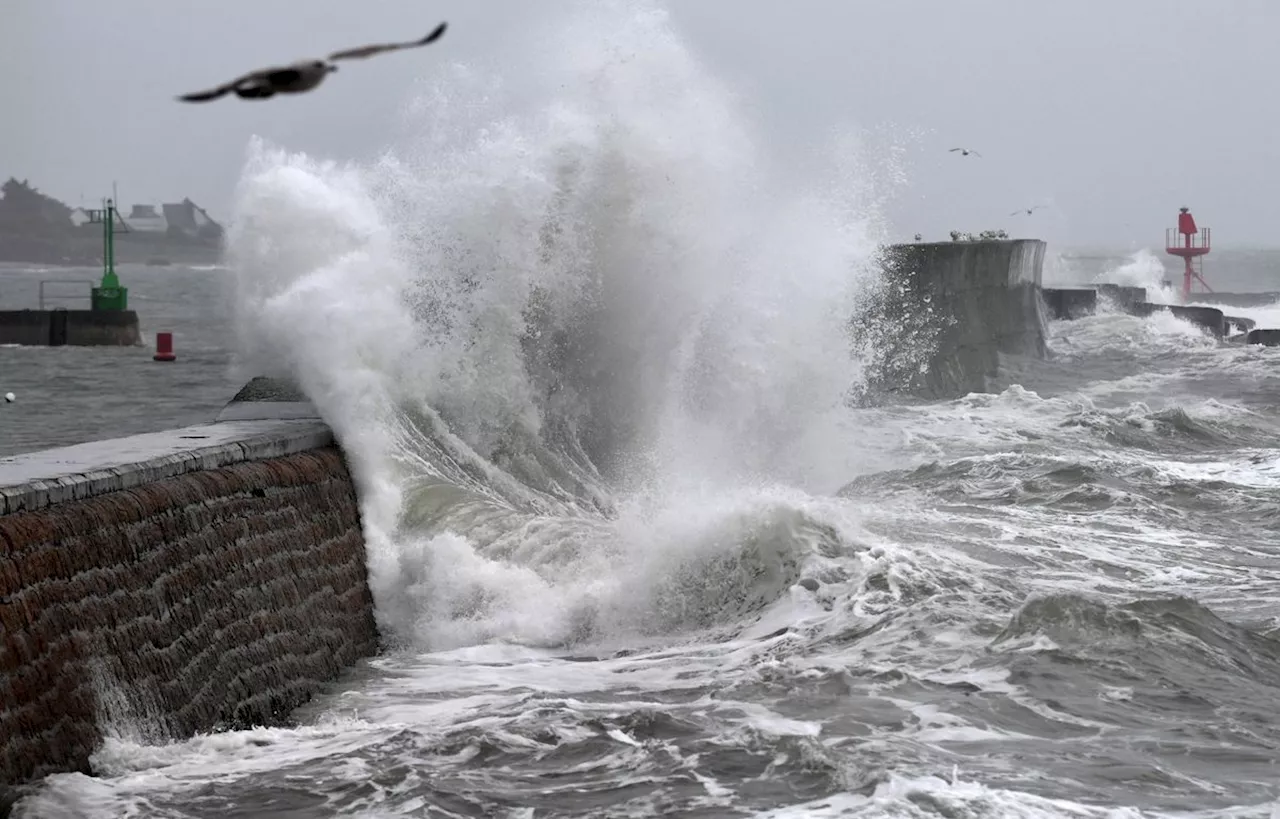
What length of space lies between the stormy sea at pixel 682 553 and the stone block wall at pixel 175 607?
0.15m

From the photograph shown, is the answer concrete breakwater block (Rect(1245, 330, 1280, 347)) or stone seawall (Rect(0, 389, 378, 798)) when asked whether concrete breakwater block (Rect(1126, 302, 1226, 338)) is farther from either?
stone seawall (Rect(0, 389, 378, 798))

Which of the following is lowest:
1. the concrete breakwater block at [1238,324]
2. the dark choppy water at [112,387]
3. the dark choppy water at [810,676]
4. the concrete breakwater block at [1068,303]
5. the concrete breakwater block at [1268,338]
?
the dark choppy water at [810,676]

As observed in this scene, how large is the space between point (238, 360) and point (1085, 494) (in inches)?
236

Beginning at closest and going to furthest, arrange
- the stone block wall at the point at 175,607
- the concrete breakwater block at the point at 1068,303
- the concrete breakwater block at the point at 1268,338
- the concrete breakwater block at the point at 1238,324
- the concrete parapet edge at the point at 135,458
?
the stone block wall at the point at 175,607 < the concrete parapet edge at the point at 135,458 < the concrete breakwater block at the point at 1268,338 < the concrete breakwater block at the point at 1068,303 < the concrete breakwater block at the point at 1238,324

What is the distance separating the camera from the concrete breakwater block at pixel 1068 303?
3300cm

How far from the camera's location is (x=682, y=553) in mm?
8922

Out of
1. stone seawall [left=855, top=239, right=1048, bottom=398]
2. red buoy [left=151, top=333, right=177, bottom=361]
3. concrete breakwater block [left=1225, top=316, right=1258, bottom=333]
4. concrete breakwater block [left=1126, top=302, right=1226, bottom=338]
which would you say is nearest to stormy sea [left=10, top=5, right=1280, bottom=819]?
stone seawall [left=855, top=239, right=1048, bottom=398]

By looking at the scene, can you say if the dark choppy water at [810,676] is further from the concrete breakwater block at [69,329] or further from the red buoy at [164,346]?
the concrete breakwater block at [69,329]

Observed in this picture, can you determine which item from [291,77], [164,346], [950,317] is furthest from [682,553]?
[164,346]

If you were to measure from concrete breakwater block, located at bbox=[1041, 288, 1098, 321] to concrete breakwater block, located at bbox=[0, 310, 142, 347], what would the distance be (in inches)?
682

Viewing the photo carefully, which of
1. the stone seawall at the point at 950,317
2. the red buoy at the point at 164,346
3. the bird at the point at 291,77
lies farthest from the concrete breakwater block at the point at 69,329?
the bird at the point at 291,77

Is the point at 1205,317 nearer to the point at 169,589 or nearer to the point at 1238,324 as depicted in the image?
the point at 1238,324

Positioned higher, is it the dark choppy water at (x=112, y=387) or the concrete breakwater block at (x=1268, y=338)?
the concrete breakwater block at (x=1268, y=338)

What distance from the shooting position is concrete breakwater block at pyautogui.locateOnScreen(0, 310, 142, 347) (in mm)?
30719
